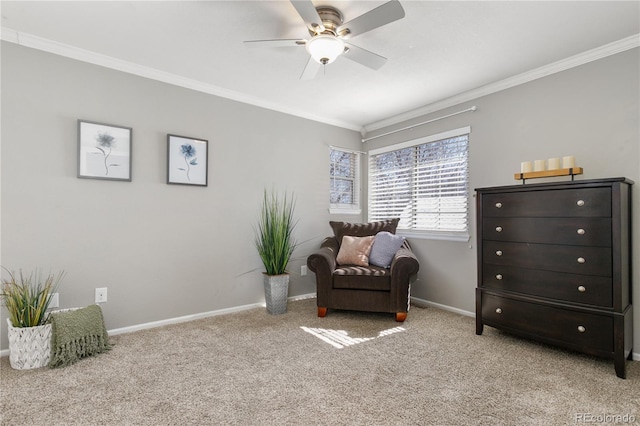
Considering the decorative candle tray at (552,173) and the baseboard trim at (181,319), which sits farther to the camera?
the baseboard trim at (181,319)

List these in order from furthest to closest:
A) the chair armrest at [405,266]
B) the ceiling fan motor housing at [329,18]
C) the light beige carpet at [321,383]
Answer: the chair armrest at [405,266] < the ceiling fan motor housing at [329,18] < the light beige carpet at [321,383]

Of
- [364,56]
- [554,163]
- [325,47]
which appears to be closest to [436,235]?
[554,163]

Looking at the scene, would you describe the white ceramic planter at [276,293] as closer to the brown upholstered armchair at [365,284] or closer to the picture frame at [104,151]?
the brown upholstered armchair at [365,284]

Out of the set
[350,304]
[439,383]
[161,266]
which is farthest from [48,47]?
[439,383]

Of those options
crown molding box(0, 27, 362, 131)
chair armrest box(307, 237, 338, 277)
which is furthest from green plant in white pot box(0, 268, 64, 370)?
chair armrest box(307, 237, 338, 277)

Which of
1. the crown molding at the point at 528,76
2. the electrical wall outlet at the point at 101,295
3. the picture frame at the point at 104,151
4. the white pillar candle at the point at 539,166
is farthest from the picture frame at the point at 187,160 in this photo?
the white pillar candle at the point at 539,166

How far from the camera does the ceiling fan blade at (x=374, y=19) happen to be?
65.2 inches

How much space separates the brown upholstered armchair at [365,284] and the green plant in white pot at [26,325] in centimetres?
205

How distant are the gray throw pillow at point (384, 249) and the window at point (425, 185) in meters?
0.51

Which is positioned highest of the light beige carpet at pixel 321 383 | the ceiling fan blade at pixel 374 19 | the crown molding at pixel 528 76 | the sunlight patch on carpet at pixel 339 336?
the crown molding at pixel 528 76

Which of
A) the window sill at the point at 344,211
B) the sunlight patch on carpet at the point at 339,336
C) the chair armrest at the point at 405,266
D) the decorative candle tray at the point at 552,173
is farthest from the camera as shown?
the window sill at the point at 344,211

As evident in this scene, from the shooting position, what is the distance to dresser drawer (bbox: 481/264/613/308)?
205 centimetres

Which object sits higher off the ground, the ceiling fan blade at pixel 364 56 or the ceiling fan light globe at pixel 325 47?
the ceiling fan blade at pixel 364 56

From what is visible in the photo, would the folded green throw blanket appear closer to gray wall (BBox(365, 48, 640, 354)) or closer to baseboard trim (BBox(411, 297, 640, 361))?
baseboard trim (BBox(411, 297, 640, 361))
